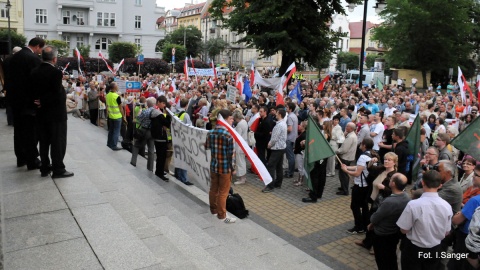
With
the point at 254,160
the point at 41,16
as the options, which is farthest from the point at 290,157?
the point at 41,16

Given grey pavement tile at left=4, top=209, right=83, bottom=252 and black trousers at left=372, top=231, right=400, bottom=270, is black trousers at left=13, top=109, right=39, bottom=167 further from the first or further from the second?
black trousers at left=372, top=231, right=400, bottom=270

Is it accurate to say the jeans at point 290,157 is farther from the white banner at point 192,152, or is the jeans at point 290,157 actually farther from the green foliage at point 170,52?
the green foliage at point 170,52

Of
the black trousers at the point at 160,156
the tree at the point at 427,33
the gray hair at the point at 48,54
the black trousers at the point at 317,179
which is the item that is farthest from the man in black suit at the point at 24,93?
the tree at the point at 427,33

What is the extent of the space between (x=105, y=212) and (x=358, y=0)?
2528 centimetres

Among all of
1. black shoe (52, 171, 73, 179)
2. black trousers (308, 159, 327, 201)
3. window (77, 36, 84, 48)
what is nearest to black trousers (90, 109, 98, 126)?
black shoe (52, 171, 73, 179)

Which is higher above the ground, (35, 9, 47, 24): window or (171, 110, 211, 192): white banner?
(35, 9, 47, 24): window

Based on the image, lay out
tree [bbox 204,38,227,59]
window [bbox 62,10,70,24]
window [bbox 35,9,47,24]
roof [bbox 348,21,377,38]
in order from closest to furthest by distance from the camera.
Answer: window [bbox 35,9,47,24] → window [bbox 62,10,70,24] → tree [bbox 204,38,227,59] → roof [bbox 348,21,377,38]

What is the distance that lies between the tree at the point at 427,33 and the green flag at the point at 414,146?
1501 inches

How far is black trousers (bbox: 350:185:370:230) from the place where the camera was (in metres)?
7.23

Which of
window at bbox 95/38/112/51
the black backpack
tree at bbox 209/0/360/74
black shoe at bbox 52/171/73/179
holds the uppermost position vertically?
window at bbox 95/38/112/51

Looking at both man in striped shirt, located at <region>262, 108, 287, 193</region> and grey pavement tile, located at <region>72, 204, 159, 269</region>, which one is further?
man in striped shirt, located at <region>262, 108, 287, 193</region>

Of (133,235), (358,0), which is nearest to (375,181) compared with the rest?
(133,235)

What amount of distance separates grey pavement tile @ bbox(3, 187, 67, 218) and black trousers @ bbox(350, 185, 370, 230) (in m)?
4.65

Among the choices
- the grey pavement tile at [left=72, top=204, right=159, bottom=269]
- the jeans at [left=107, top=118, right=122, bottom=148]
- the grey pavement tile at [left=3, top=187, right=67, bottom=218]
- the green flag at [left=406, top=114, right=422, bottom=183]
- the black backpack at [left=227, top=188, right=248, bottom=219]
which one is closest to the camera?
the grey pavement tile at [left=72, top=204, right=159, bottom=269]
